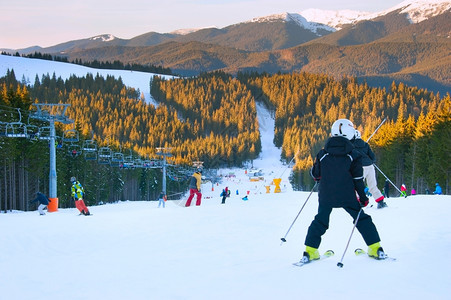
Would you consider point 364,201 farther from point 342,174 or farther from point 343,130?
point 343,130

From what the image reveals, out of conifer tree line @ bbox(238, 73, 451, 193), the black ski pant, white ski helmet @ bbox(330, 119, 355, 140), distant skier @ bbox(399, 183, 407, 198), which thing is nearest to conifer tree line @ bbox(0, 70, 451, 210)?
conifer tree line @ bbox(238, 73, 451, 193)

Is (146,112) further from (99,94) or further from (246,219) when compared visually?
(246,219)

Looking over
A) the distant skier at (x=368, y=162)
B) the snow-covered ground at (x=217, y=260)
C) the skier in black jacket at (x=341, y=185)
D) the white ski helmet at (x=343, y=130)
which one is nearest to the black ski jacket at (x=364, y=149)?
the distant skier at (x=368, y=162)

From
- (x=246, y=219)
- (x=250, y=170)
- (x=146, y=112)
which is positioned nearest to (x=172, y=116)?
(x=146, y=112)

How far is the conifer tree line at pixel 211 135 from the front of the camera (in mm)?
44344

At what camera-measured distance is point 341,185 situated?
7.38m

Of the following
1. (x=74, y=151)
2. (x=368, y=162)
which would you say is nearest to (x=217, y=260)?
(x=368, y=162)

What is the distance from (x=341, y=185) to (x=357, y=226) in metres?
0.67

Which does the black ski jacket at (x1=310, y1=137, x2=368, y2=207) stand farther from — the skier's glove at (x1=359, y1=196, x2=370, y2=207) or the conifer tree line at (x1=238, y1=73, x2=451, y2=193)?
the conifer tree line at (x1=238, y1=73, x2=451, y2=193)

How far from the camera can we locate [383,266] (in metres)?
7.18

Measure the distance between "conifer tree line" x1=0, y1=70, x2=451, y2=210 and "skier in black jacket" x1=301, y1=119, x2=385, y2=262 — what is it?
117 feet

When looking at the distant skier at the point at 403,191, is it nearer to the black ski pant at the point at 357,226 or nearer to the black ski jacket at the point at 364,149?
the black ski jacket at the point at 364,149

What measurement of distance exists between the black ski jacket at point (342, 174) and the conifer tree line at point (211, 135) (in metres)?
35.8

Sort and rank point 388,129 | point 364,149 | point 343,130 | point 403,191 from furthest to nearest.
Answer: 1. point 388,129
2. point 403,191
3. point 364,149
4. point 343,130
